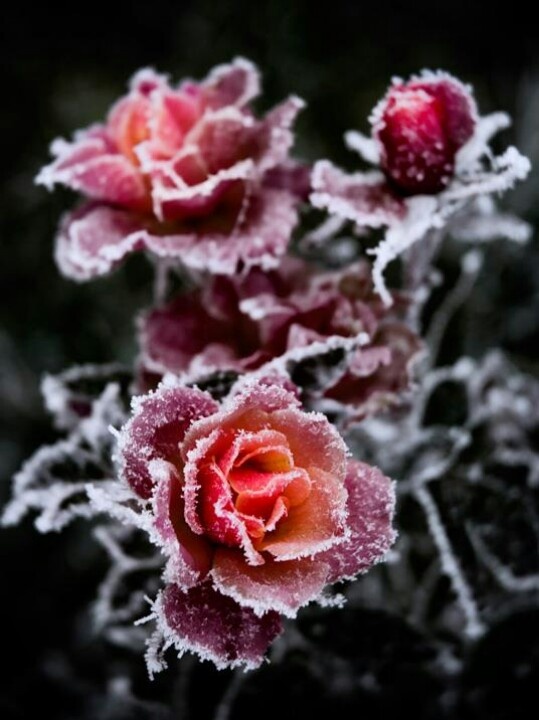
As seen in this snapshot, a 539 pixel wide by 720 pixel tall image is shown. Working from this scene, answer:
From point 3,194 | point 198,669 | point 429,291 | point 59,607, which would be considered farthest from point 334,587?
point 3,194

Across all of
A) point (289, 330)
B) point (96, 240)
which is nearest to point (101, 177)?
point (96, 240)

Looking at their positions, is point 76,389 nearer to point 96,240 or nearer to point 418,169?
point 96,240

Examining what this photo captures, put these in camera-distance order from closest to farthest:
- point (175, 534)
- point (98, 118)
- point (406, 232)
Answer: point (175, 534), point (406, 232), point (98, 118)

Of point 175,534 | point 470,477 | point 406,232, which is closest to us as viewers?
point 175,534

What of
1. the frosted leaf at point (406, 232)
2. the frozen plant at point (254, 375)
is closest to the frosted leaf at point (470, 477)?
the frozen plant at point (254, 375)

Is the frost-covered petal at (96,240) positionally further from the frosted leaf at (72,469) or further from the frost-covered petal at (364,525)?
the frost-covered petal at (364,525)

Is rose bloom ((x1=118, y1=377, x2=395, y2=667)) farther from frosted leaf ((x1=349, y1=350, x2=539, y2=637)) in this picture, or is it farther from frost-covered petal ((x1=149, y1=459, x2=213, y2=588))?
frosted leaf ((x1=349, y1=350, x2=539, y2=637))
